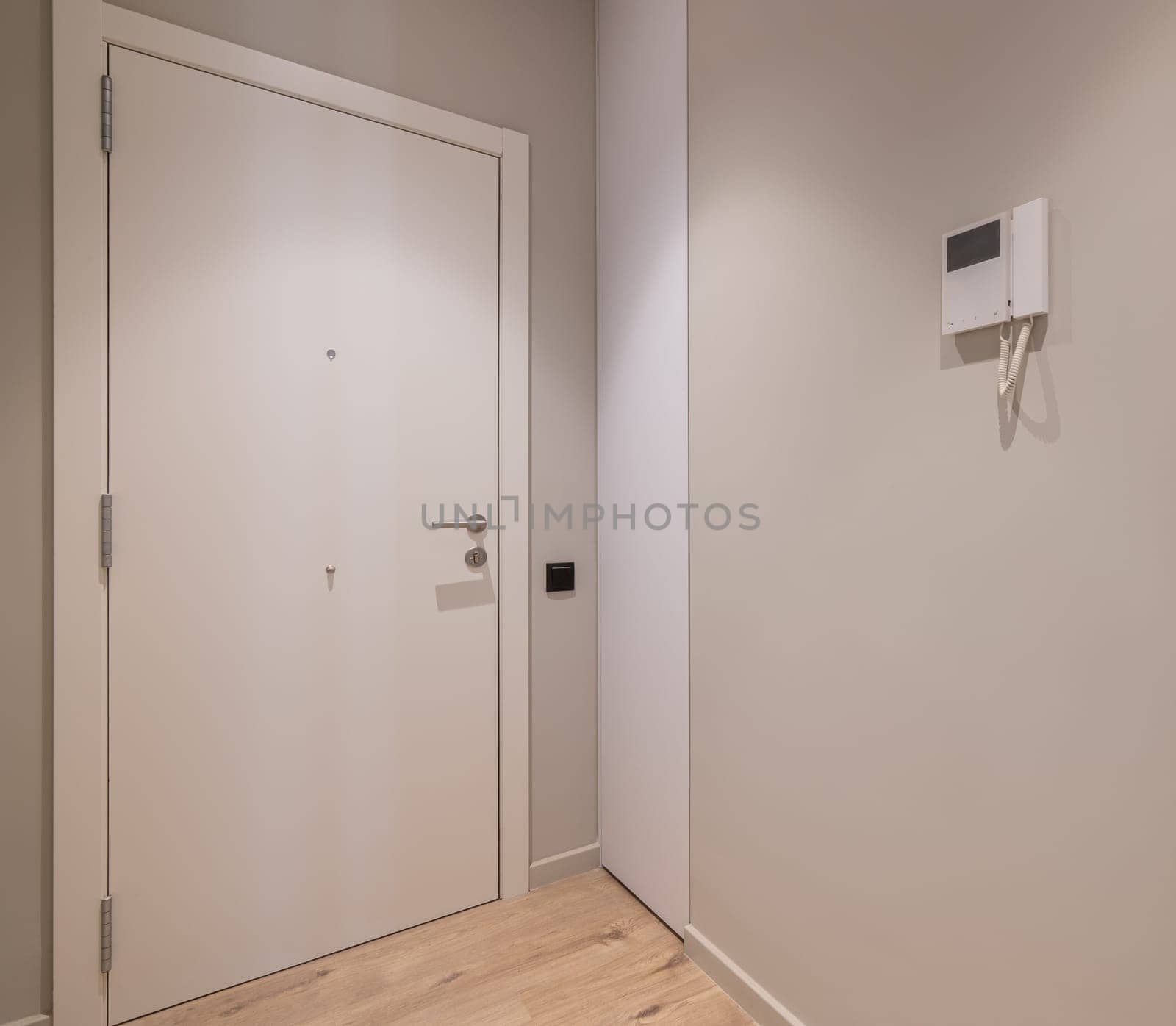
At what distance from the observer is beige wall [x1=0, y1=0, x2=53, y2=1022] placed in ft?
4.31

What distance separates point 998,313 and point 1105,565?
0.39 meters

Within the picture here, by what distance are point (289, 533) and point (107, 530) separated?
0.36m

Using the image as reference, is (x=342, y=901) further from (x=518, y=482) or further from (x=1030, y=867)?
(x=1030, y=867)

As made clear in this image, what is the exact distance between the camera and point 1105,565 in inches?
34.2

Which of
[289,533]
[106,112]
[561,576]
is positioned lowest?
[561,576]

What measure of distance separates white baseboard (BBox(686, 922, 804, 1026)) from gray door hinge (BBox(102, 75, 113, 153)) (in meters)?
2.26

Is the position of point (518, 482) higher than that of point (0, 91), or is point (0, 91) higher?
point (0, 91)

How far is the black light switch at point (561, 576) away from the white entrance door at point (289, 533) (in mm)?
Result: 185

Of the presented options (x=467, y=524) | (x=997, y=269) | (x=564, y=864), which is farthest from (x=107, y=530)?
(x=997, y=269)

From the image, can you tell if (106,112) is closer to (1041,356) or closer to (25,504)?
(25,504)

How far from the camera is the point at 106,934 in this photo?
1389 millimetres

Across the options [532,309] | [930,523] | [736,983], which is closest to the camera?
[930,523]

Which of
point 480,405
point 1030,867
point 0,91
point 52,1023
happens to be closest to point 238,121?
point 0,91

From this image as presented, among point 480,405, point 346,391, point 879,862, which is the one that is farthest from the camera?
point 480,405
